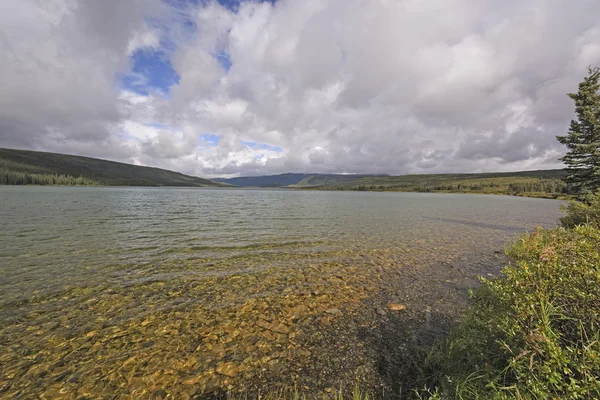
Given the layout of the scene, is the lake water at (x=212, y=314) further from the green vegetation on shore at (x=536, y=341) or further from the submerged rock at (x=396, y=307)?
the green vegetation on shore at (x=536, y=341)

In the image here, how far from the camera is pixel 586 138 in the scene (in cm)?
3744

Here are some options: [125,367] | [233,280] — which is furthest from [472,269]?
[125,367]

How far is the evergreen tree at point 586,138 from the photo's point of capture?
117ft

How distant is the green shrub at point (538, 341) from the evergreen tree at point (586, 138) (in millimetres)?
44551

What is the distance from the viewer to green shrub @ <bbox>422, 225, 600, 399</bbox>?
4082 millimetres

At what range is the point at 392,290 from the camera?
12484 millimetres

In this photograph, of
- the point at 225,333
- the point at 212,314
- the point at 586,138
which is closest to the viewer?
the point at 225,333

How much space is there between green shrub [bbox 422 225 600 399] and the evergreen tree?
44551 millimetres

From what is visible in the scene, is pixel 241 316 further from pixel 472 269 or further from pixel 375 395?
pixel 472 269

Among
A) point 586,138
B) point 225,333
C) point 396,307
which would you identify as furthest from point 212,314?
point 586,138

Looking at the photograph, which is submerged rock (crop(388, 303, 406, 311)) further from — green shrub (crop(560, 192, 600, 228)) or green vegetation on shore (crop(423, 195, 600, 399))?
green shrub (crop(560, 192, 600, 228))

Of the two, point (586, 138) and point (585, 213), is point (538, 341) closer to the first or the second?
point (585, 213)

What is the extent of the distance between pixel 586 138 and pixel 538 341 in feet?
171

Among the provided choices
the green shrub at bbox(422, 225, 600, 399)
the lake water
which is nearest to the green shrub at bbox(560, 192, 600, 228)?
the lake water
